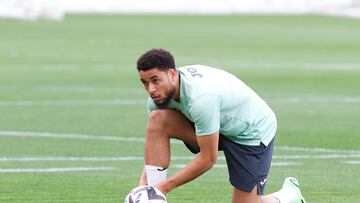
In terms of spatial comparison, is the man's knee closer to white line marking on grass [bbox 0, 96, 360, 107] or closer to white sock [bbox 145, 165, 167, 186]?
white sock [bbox 145, 165, 167, 186]

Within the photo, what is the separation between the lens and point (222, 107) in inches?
427

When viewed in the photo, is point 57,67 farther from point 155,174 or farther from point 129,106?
point 155,174

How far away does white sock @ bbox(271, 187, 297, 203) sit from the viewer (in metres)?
11.8

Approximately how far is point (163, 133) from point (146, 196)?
712 mm

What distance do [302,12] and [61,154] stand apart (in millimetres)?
54394

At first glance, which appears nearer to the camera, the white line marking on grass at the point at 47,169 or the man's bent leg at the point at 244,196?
the man's bent leg at the point at 244,196

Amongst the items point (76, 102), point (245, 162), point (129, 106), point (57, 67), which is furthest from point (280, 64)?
point (245, 162)

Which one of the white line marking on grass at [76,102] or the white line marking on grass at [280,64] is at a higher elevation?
the white line marking on grass at [76,102]

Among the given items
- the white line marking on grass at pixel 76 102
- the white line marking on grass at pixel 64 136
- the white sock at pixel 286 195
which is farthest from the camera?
the white line marking on grass at pixel 76 102

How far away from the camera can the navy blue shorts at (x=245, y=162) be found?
441 inches

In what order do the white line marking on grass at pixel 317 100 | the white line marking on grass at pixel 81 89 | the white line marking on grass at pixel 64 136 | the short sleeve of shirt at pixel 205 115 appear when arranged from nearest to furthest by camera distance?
the short sleeve of shirt at pixel 205 115, the white line marking on grass at pixel 64 136, the white line marking on grass at pixel 317 100, the white line marking on grass at pixel 81 89

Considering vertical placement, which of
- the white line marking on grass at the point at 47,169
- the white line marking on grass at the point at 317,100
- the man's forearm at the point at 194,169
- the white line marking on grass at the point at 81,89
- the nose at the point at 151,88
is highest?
the nose at the point at 151,88

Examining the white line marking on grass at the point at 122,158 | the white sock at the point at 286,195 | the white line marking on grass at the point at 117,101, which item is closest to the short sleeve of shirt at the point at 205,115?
the white sock at the point at 286,195

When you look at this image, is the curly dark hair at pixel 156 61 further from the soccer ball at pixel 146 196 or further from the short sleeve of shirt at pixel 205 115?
the soccer ball at pixel 146 196
